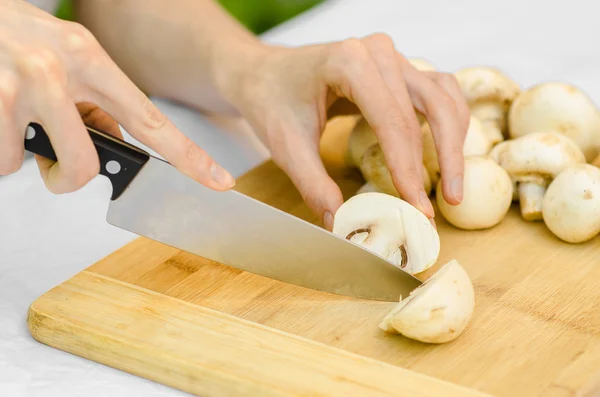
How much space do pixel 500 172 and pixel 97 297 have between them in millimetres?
653

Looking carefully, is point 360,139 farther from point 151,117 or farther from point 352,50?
point 151,117

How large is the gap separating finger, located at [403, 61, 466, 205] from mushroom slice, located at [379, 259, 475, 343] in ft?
0.81

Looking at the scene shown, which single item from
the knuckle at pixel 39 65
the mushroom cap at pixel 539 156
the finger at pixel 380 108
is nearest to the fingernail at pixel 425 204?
the finger at pixel 380 108

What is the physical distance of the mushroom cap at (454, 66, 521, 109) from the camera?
160 centimetres

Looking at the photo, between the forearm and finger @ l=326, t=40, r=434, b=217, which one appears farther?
the forearm

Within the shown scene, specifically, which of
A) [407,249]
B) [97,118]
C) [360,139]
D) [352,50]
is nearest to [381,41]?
[352,50]

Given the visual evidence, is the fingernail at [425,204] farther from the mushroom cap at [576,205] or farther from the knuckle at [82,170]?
the knuckle at [82,170]

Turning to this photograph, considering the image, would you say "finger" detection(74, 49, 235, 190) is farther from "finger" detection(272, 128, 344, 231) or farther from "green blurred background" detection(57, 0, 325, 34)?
"green blurred background" detection(57, 0, 325, 34)

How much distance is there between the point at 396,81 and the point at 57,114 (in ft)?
1.88

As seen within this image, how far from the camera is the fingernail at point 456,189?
4.33 feet

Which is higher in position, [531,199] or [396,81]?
[396,81]

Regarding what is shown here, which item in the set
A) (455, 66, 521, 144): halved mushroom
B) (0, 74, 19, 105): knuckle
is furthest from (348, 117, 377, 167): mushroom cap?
(0, 74, 19, 105): knuckle

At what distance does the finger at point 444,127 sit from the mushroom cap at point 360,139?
12 cm

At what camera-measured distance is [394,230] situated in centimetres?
122
